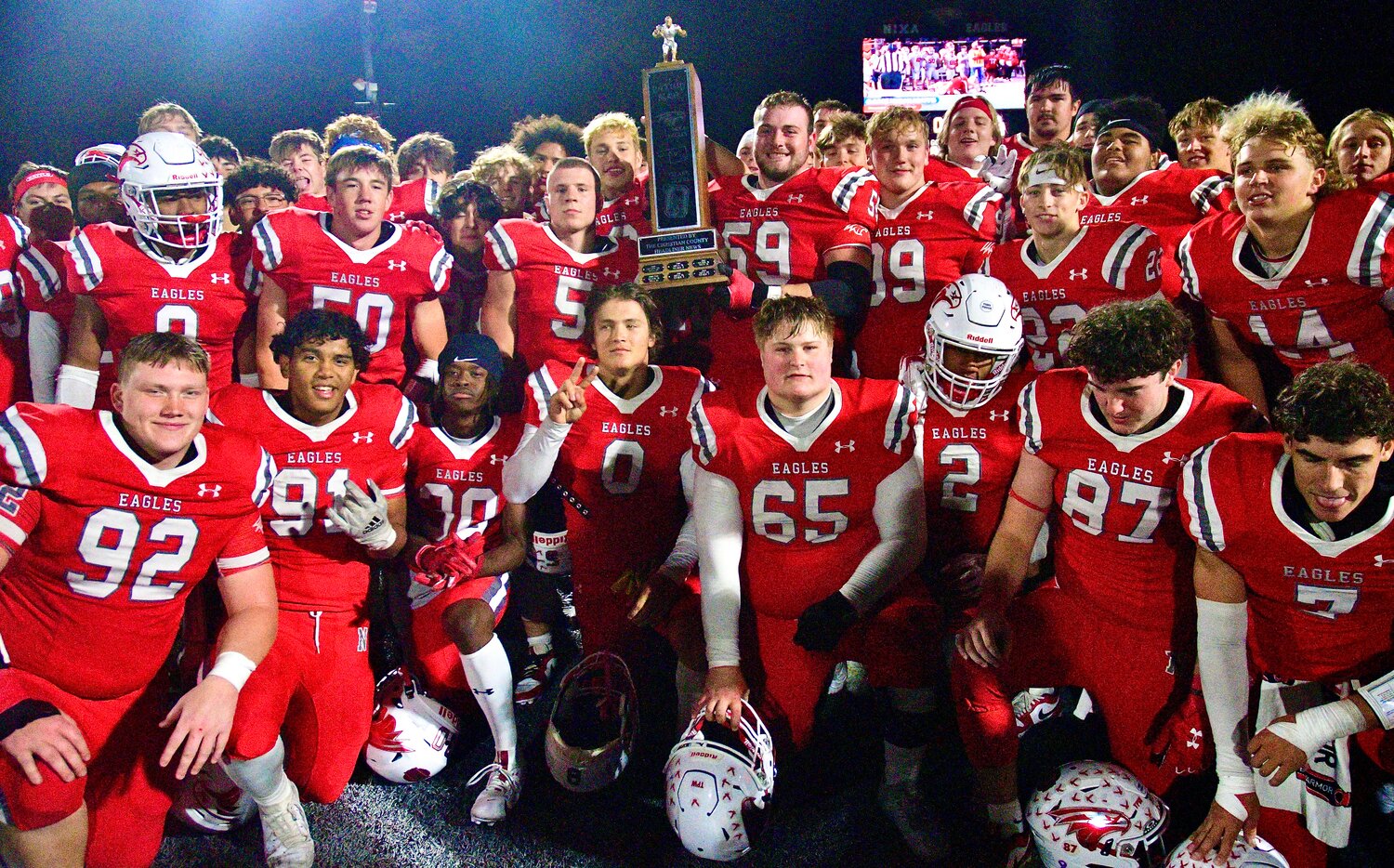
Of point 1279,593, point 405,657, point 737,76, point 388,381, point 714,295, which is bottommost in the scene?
point 405,657

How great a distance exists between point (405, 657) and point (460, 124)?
8655 mm

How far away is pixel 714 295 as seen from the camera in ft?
10.7

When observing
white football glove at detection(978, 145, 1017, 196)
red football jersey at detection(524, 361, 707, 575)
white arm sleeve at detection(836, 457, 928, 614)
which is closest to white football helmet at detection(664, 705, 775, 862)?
white arm sleeve at detection(836, 457, 928, 614)

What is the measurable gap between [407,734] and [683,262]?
1.77 meters

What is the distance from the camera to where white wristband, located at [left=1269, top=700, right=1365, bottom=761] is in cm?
206

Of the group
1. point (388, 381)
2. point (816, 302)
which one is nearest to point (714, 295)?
point (816, 302)

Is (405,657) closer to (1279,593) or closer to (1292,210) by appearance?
(1279,593)

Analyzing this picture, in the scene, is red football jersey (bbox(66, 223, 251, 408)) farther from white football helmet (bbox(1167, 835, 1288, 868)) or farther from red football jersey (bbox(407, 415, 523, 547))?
white football helmet (bbox(1167, 835, 1288, 868))

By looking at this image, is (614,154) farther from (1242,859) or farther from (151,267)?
(1242,859)

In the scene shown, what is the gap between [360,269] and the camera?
11.7 feet

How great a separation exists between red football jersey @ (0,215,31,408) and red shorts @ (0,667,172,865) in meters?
2.04

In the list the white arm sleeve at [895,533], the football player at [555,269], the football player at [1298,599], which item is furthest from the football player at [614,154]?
the football player at [1298,599]

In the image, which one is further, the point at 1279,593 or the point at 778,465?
the point at 778,465

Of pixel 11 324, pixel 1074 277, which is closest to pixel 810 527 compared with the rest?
pixel 1074 277
